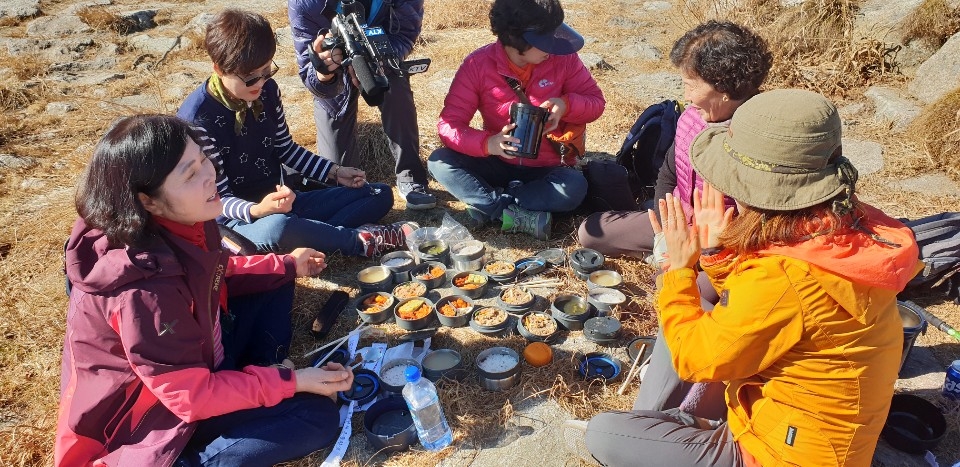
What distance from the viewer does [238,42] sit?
126 inches

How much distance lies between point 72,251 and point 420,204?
248cm

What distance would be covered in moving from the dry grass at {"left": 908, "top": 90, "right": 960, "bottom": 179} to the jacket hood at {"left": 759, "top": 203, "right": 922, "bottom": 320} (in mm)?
3597

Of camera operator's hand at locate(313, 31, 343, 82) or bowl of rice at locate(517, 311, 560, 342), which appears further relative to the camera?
camera operator's hand at locate(313, 31, 343, 82)

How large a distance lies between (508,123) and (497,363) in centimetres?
156

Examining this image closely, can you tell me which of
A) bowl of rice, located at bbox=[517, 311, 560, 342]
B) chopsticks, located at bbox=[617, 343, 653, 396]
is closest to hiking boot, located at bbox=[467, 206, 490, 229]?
bowl of rice, located at bbox=[517, 311, 560, 342]

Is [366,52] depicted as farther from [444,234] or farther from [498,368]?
[498,368]

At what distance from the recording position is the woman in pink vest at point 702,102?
8.04ft

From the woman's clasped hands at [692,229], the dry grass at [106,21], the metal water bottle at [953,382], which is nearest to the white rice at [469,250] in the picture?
the woman's clasped hands at [692,229]

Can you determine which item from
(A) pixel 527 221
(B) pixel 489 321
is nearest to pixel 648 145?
(A) pixel 527 221

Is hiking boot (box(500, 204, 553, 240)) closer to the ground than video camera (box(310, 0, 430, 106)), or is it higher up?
closer to the ground

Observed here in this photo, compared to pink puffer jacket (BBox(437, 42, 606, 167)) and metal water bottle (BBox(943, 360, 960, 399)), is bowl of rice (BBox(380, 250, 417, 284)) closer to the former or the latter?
Answer: pink puffer jacket (BBox(437, 42, 606, 167))

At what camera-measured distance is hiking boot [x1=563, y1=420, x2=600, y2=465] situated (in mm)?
2529

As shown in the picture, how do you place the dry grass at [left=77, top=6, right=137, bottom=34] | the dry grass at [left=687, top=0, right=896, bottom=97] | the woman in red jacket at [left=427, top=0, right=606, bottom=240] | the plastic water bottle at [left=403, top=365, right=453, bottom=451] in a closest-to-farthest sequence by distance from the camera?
the plastic water bottle at [left=403, top=365, right=453, bottom=451] < the woman in red jacket at [left=427, top=0, right=606, bottom=240] < the dry grass at [left=687, top=0, right=896, bottom=97] < the dry grass at [left=77, top=6, right=137, bottom=34]

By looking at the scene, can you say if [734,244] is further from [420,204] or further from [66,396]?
[420,204]
